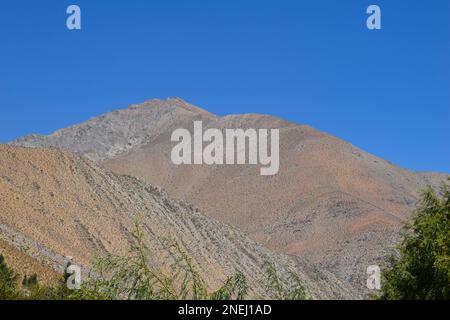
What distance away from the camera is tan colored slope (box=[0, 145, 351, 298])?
66.0 m

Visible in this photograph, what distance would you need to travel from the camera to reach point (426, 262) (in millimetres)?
20953

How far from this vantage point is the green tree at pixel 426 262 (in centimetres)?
1934

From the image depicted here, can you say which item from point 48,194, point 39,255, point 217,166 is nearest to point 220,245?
point 48,194

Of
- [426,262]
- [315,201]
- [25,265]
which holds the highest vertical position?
[426,262]

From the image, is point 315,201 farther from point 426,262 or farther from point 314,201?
point 426,262

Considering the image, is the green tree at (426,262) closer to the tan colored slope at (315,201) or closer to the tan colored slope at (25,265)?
the tan colored slope at (25,265)

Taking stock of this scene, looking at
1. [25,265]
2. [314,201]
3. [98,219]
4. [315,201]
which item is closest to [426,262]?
[25,265]

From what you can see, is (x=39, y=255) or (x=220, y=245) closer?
(x=39, y=255)

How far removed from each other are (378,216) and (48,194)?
8257 centimetres

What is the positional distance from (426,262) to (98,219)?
57710mm

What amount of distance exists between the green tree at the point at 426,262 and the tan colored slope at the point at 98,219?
35.9 meters

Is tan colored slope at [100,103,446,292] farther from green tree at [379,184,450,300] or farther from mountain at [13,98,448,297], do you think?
green tree at [379,184,450,300]

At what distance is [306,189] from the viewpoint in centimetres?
16662
